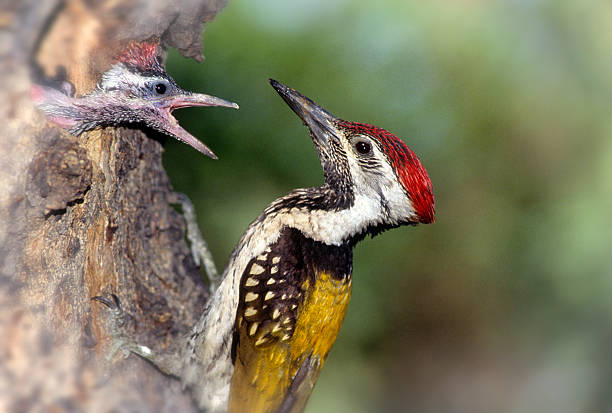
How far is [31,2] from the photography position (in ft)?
6.44

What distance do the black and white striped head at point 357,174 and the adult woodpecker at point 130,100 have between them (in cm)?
56

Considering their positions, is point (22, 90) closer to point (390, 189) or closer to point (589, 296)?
point (390, 189)

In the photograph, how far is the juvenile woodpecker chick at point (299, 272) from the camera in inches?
106

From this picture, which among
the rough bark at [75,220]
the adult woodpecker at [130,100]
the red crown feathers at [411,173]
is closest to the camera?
the rough bark at [75,220]

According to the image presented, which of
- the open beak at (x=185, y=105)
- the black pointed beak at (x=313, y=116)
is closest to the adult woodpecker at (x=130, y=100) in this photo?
the open beak at (x=185, y=105)

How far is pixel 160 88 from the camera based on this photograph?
2.41 m

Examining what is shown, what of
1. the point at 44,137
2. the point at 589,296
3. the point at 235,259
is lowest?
the point at 44,137

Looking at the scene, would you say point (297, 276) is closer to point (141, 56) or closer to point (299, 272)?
point (299, 272)

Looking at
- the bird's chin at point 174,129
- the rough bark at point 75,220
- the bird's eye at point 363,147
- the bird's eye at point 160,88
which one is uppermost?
the bird's eye at point 363,147

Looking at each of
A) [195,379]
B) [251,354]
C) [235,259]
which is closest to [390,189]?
[235,259]

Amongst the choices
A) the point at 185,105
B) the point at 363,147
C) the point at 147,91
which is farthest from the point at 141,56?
the point at 363,147

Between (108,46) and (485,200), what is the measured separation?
134 inches

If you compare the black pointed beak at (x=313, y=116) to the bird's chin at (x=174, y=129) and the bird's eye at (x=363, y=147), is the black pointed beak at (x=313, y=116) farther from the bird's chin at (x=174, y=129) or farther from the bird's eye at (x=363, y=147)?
the bird's chin at (x=174, y=129)

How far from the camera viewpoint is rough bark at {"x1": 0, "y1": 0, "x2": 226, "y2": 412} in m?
1.98
